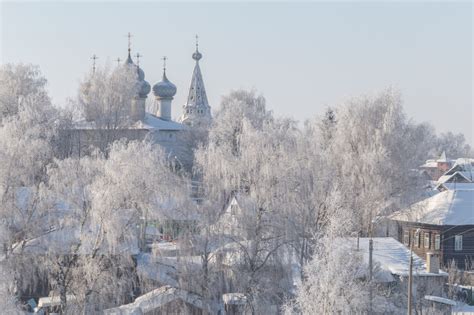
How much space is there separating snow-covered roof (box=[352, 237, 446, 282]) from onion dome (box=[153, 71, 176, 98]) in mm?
27193

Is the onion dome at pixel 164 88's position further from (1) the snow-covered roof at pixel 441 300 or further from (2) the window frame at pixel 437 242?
(1) the snow-covered roof at pixel 441 300

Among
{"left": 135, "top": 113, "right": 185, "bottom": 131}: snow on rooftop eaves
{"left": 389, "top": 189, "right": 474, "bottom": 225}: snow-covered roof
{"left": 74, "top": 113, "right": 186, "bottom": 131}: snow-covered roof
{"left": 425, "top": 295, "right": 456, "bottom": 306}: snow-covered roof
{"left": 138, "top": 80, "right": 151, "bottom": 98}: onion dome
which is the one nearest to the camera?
{"left": 425, "top": 295, "right": 456, "bottom": 306}: snow-covered roof

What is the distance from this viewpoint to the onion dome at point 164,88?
166 feet

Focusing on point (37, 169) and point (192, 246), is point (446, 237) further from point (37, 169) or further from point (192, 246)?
point (37, 169)

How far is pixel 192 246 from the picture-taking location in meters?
21.3

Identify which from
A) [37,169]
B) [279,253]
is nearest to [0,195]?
[37,169]

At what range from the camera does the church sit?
38812 millimetres

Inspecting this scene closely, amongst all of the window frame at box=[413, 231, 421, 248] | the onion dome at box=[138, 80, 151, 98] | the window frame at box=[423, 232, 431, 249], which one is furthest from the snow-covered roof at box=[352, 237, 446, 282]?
the onion dome at box=[138, 80, 151, 98]

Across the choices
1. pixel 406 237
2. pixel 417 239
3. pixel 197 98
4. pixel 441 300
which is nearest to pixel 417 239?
pixel 417 239

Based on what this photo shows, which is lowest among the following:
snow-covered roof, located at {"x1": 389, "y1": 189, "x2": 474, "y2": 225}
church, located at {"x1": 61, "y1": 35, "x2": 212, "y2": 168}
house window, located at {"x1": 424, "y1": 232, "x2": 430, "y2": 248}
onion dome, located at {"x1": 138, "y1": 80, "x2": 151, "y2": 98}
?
house window, located at {"x1": 424, "y1": 232, "x2": 430, "y2": 248}

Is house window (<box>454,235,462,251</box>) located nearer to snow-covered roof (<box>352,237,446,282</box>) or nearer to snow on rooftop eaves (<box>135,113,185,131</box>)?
snow-covered roof (<box>352,237,446,282</box>)

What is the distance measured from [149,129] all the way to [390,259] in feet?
71.0

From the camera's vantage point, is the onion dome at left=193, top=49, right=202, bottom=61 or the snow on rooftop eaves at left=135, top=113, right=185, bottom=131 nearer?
the snow on rooftop eaves at left=135, top=113, right=185, bottom=131

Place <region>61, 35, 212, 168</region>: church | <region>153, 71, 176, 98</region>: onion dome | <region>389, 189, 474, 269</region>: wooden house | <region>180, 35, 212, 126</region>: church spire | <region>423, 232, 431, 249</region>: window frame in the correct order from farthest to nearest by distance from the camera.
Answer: <region>180, 35, 212, 126</region>: church spire
<region>153, 71, 176, 98</region>: onion dome
<region>61, 35, 212, 168</region>: church
<region>423, 232, 431, 249</region>: window frame
<region>389, 189, 474, 269</region>: wooden house
